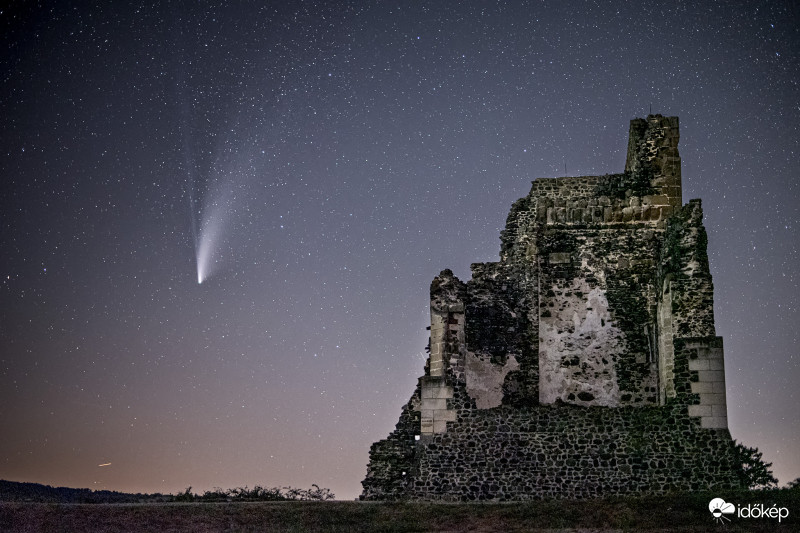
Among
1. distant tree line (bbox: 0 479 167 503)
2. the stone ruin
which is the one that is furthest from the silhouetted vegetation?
distant tree line (bbox: 0 479 167 503)

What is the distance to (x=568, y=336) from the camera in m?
25.9

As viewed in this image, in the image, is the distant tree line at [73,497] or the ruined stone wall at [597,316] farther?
the ruined stone wall at [597,316]

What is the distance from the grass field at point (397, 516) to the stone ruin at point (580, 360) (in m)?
2.57

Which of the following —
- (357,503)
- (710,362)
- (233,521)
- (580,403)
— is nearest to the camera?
(233,521)

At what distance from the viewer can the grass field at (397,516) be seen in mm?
16281

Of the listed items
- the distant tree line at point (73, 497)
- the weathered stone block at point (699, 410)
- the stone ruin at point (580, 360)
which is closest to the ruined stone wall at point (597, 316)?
the stone ruin at point (580, 360)

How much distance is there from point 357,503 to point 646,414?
709 centimetres

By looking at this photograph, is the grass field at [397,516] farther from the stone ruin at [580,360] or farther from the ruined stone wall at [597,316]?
the ruined stone wall at [597,316]

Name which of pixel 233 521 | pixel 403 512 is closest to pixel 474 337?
pixel 403 512

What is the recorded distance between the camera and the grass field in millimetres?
16281

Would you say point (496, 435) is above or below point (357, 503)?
→ above

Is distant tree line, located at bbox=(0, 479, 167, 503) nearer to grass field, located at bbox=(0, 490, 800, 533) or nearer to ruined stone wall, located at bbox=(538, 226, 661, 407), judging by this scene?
grass field, located at bbox=(0, 490, 800, 533)

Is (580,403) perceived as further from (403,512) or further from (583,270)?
(403,512)

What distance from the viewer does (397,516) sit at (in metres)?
18.1
